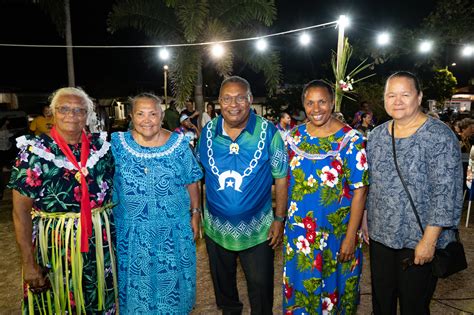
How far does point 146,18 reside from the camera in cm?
1048

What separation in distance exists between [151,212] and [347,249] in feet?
4.58

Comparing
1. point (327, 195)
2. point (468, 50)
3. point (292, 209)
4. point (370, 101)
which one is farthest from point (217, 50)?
point (370, 101)

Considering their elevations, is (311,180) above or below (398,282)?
above

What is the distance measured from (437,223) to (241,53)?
984cm

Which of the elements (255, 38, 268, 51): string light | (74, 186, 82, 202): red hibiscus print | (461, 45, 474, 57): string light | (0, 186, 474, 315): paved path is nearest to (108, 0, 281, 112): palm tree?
(255, 38, 268, 51): string light

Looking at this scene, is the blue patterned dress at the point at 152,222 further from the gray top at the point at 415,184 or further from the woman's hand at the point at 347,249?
the gray top at the point at 415,184

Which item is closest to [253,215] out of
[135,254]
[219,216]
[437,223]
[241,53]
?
[219,216]

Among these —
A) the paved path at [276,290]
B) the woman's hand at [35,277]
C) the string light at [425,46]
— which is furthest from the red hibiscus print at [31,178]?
Result: the string light at [425,46]

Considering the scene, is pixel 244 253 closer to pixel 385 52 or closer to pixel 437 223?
pixel 437 223

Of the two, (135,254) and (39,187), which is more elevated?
(39,187)

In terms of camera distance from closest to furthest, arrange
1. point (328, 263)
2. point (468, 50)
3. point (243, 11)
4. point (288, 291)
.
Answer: point (328, 263)
point (288, 291)
point (243, 11)
point (468, 50)

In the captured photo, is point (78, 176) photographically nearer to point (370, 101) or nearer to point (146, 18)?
point (146, 18)

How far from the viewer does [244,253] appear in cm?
286

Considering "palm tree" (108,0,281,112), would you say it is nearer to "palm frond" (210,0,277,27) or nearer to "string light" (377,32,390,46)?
"palm frond" (210,0,277,27)
